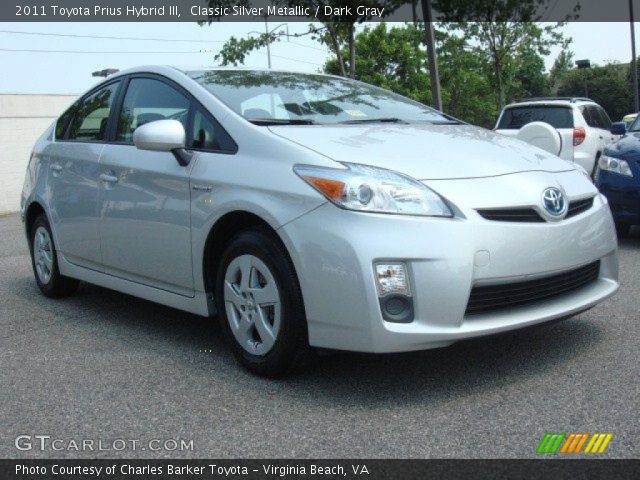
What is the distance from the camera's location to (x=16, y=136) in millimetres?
21891

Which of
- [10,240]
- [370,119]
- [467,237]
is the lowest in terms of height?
[10,240]

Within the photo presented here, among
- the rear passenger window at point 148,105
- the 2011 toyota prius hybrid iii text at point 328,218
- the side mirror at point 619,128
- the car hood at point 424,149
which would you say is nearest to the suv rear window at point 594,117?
the side mirror at point 619,128

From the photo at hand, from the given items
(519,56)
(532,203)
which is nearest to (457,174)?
(532,203)

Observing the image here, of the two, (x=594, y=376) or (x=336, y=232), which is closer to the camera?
(x=336, y=232)

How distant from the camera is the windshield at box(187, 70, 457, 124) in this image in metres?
4.29

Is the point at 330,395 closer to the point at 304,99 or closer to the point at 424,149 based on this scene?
the point at 424,149

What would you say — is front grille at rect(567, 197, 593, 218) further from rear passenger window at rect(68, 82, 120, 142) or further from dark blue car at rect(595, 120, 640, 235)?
dark blue car at rect(595, 120, 640, 235)

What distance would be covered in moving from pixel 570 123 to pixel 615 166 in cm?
536

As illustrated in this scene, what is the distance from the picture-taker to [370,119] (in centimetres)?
452

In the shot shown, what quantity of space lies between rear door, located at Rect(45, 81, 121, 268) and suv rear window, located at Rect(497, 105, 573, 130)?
905 cm

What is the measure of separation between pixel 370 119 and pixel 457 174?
102 cm
